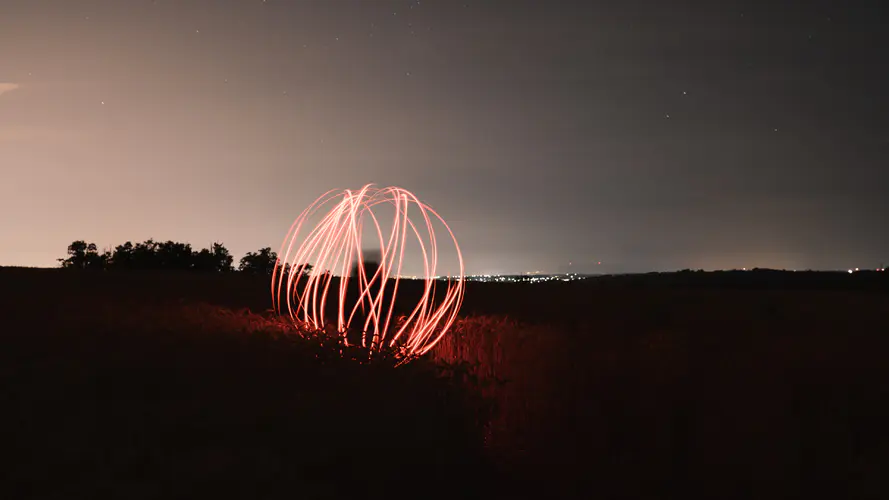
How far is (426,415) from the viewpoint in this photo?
6.06 meters

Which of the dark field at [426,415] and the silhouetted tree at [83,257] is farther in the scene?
the silhouetted tree at [83,257]

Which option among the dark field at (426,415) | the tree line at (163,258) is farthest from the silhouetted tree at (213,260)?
the dark field at (426,415)

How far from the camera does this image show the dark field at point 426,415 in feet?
15.6

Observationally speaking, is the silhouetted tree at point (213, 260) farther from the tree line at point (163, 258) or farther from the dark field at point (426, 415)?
the dark field at point (426, 415)

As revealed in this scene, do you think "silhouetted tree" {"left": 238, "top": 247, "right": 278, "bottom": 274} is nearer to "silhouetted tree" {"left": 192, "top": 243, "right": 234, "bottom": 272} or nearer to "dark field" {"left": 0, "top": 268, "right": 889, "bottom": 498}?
"silhouetted tree" {"left": 192, "top": 243, "right": 234, "bottom": 272}

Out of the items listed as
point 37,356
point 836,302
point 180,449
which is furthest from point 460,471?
point 836,302

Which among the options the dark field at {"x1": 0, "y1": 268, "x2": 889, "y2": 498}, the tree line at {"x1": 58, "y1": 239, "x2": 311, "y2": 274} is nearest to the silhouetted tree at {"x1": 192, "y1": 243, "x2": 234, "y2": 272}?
the tree line at {"x1": 58, "y1": 239, "x2": 311, "y2": 274}

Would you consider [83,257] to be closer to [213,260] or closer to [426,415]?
[213,260]

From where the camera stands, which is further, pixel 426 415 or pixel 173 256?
pixel 173 256

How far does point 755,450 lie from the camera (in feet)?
20.1

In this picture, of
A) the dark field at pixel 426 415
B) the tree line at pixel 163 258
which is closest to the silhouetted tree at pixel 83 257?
the tree line at pixel 163 258

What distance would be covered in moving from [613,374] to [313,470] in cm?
473

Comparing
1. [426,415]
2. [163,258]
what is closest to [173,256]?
[163,258]

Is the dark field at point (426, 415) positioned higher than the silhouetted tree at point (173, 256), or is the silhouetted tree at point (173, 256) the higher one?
the silhouetted tree at point (173, 256)
